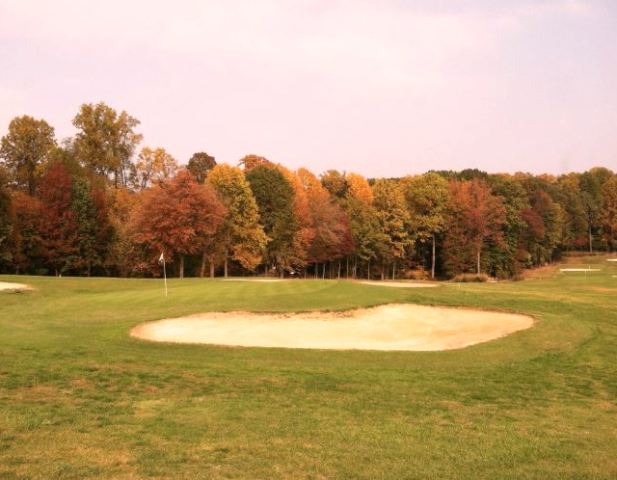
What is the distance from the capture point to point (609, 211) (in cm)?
10394

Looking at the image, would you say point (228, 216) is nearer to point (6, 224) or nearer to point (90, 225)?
point (90, 225)

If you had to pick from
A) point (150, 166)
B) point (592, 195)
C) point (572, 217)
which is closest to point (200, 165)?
point (150, 166)

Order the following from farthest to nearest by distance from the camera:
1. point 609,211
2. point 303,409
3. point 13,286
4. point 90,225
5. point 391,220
→ point 609,211 < point 391,220 < point 90,225 < point 13,286 < point 303,409

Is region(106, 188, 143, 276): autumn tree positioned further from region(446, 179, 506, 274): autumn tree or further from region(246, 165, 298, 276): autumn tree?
region(446, 179, 506, 274): autumn tree

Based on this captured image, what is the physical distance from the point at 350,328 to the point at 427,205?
56.3 m

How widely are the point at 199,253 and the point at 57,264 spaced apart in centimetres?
1481

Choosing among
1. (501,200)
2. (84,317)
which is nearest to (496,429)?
(84,317)

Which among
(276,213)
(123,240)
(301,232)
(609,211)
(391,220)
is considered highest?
(609,211)

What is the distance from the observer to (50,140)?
222 ft

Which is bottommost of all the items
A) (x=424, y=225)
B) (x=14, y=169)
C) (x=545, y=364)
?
(x=545, y=364)

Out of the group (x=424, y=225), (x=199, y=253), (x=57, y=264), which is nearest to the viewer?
(x=57, y=264)

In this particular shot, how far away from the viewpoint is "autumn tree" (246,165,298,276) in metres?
66.8

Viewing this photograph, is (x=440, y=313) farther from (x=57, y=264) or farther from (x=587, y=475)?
(x=57, y=264)

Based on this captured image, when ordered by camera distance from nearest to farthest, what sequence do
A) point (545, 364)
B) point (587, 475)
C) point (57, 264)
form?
point (587, 475) → point (545, 364) → point (57, 264)
